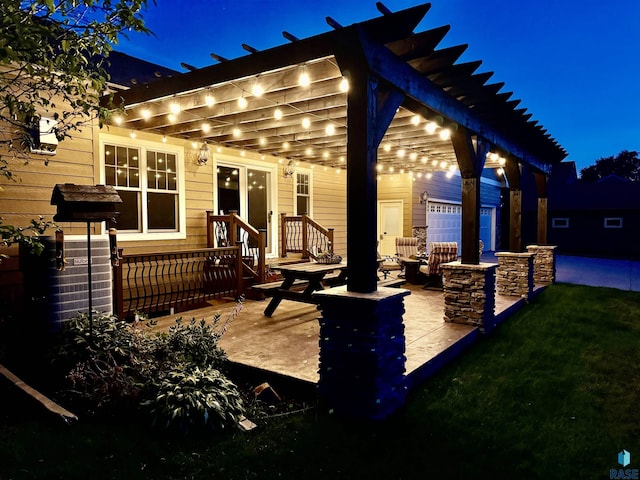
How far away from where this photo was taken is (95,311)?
167 inches

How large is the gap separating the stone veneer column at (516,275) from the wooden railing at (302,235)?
3.66 meters

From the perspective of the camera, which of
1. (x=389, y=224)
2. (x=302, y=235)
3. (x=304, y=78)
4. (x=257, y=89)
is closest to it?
(x=304, y=78)

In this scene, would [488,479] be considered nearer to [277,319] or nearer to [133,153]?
[277,319]

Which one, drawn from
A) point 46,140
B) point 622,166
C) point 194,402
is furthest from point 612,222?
point 622,166

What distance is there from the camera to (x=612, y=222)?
19422 millimetres

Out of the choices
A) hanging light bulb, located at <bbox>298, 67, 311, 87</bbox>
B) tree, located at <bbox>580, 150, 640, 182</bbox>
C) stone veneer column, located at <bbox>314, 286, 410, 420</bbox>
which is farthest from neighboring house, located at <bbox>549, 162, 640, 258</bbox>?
tree, located at <bbox>580, 150, 640, 182</bbox>

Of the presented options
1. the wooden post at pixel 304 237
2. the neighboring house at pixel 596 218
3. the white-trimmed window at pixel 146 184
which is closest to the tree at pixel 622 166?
the neighboring house at pixel 596 218

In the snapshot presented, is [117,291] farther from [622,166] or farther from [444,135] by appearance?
[622,166]

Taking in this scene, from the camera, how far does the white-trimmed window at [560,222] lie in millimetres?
20758

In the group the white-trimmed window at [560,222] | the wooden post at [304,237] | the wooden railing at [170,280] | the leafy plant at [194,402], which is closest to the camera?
the leafy plant at [194,402]

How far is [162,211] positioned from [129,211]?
0.60 m

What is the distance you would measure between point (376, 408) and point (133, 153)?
5.93 m

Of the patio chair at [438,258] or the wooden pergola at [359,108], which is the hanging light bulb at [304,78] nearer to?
the wooden pergola at [359,108]

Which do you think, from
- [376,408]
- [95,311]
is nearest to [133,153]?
[95,311]
